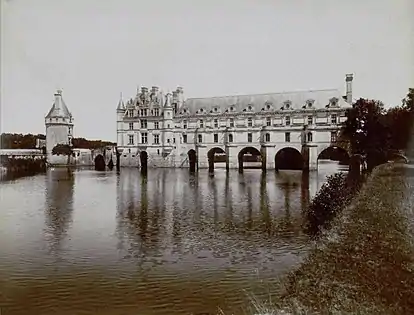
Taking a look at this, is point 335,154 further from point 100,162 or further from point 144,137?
point 100,162

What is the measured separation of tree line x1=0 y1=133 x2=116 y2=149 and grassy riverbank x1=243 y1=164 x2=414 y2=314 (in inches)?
59.7

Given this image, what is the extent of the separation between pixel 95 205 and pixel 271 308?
1300 mm

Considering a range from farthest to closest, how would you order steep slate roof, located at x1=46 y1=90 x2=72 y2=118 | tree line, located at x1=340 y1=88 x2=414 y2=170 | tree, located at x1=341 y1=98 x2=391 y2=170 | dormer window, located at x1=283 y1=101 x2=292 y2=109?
1. steep slate roof, located at x1=46 y1=90 x2=72 y2=118
2. dormer window, located at x1=283 y1=101 x2=292 y2=109
3. tree, located at x1=341 y1=98 x2=391 y2=170
4. tree line, located at x1=340 y1=88 x2=414 y2=170

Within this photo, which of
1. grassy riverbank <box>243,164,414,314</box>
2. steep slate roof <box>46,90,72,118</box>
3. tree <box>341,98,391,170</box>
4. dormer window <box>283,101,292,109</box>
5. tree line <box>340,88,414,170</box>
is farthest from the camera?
steep slate roof <box>46,90,72,118</box>


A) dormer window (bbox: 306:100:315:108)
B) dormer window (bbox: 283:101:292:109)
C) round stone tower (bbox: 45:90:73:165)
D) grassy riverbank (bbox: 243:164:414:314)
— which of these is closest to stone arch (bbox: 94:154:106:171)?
round stone tower (bbox: 45:90:73:165)

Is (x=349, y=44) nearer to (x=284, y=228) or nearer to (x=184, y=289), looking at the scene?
(x=284, y=228)

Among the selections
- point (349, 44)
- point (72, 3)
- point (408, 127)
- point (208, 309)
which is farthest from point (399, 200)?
point (72, 3)

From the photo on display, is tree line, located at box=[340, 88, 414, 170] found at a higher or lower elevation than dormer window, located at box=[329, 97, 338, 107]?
lower

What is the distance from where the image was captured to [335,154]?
2678 millimetres

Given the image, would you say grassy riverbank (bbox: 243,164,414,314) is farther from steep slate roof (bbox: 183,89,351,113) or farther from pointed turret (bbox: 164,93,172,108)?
pointed turret (bbox: 164,93,172,108)

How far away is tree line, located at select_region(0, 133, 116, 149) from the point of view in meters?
Answer: 2.84

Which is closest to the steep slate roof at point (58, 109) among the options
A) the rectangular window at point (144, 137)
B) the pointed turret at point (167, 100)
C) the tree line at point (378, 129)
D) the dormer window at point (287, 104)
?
the rectangular window at point (144, 137)

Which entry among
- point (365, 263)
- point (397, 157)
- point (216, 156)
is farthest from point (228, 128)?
point (365, 263)

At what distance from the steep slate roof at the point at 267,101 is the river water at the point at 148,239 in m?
0.39
